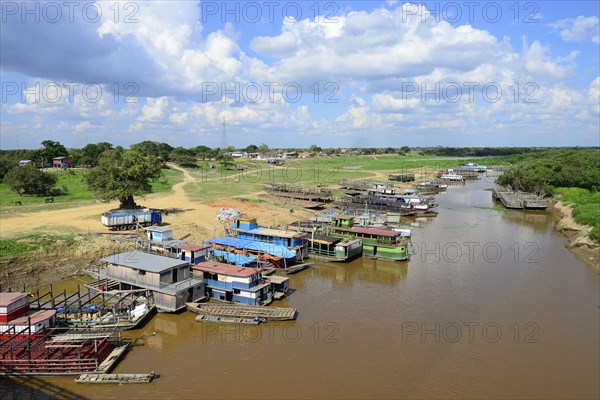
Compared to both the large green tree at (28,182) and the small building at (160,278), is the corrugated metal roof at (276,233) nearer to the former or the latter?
the small building at (160,278)

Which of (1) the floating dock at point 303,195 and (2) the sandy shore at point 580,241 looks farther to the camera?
(1) the floating dock at point 303,195

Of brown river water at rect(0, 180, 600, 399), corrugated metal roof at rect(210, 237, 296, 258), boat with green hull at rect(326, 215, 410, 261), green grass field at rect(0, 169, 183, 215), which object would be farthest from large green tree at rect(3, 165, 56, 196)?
brown river water at rect(0, 180, 600, 399)

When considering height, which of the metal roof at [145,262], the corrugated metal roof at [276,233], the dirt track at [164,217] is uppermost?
the dirt track at [164,217]

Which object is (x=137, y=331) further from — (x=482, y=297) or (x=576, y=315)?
(x=576, y=315)

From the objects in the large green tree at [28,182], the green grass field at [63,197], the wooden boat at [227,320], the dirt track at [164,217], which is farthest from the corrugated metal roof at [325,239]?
the large green tree at [28,182]

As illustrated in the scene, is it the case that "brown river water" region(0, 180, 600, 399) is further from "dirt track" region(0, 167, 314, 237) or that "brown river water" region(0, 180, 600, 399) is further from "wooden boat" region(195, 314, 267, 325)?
"dirt track" region(0, 167, 314, 237)

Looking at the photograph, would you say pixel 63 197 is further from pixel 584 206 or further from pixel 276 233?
pixel 584 206
